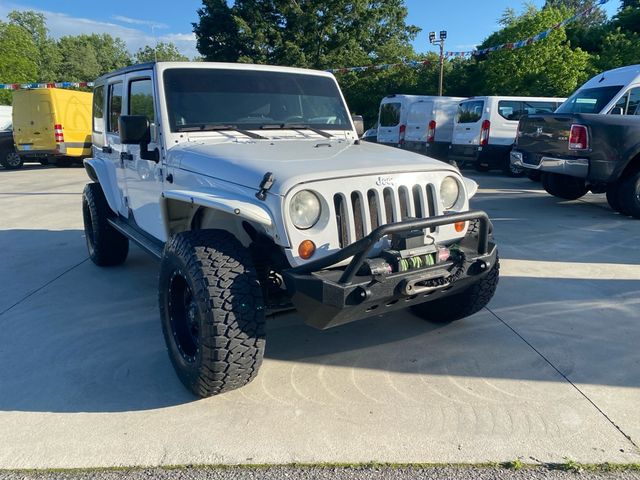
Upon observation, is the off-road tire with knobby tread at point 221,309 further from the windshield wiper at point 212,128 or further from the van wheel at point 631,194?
the van wheel at point 631,194

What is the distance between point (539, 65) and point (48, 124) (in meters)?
18.5

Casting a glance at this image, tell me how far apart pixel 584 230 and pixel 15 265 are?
693 centimetres

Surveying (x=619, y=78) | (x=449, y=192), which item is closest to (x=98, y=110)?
(x=449, y=192)

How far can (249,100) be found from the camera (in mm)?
3820

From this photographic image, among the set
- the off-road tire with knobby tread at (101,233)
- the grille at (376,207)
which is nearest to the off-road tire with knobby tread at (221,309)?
the grille at (376,207)

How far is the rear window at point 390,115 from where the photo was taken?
15.5 m

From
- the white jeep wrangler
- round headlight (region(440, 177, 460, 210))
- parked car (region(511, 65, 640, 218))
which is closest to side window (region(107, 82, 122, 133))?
the white jeep wrangler

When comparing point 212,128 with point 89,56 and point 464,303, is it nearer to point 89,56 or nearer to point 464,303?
point 464,303

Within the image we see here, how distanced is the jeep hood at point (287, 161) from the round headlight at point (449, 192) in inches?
3.0

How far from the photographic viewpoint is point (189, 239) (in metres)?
2.74

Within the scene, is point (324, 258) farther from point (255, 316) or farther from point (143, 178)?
point (143, 178)

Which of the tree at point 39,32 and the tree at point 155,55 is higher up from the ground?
the tree at point 39,32

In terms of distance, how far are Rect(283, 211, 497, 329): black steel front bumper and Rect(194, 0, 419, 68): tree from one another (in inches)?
1093

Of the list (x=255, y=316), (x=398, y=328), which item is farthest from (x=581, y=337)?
(x=255, y=316)
